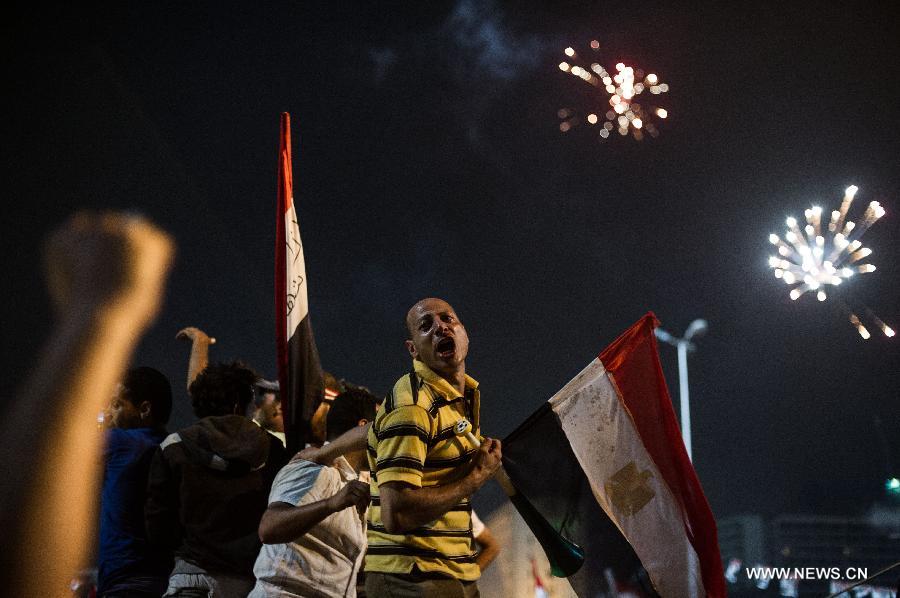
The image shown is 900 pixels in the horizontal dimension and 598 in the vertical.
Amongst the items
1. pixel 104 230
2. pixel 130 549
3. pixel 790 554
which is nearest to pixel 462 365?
pixel 130 549

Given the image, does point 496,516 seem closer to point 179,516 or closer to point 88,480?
point 179,516

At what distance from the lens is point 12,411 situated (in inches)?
41.8

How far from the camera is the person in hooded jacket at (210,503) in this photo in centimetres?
431

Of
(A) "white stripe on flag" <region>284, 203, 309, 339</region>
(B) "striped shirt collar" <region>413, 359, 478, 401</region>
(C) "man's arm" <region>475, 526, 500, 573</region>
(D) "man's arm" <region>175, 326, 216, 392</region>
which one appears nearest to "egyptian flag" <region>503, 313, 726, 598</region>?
(C) "man's arm" <region>475, 526, 500, 573</region>

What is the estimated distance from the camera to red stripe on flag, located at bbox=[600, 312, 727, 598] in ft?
14.5

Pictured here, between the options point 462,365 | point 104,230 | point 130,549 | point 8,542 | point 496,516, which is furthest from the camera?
point 496,516

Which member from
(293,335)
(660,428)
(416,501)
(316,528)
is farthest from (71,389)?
(293,335)

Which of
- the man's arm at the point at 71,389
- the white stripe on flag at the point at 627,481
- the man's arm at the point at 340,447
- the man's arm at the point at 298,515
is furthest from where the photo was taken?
the white stripe on flag at the point at 627,481

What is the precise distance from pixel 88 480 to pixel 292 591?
10.6 feet

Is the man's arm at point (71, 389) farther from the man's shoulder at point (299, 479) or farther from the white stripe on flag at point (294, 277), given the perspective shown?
the white stripe on flag at point (294, 277)

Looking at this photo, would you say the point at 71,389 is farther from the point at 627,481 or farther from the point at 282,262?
the point at 282,262

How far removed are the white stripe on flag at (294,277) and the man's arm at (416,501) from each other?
2392 mm

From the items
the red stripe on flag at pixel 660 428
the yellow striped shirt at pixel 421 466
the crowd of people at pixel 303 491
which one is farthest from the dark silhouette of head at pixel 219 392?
the red stripe on flag at pixel 660 428

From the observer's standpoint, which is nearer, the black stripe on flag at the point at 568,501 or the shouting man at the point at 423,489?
the shouting man at the point at 423,489
